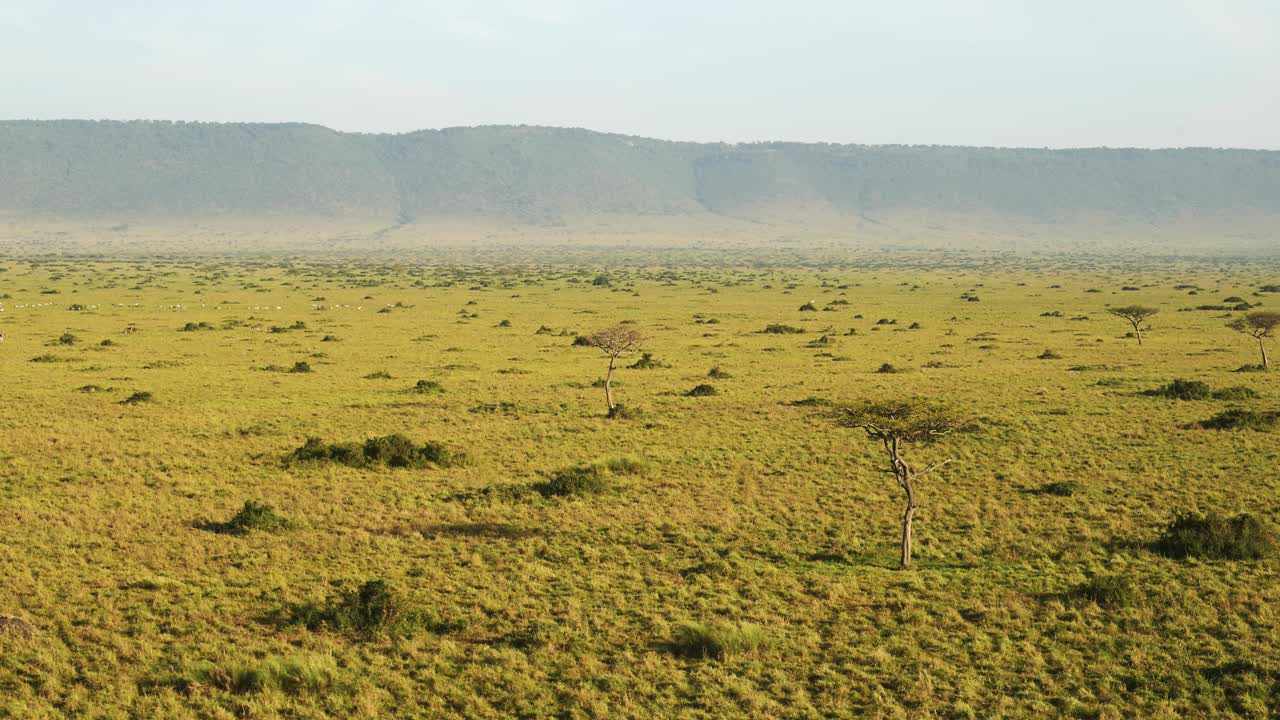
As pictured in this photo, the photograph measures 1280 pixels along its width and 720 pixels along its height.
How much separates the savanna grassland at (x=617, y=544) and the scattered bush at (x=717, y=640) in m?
0.04

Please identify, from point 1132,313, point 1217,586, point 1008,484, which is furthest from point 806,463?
point 1132,313

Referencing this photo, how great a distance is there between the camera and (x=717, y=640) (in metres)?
12.8

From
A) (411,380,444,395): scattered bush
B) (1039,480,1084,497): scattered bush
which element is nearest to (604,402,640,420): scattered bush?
(411,380,444,395): scattered bush

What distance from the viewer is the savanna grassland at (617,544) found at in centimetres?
1194

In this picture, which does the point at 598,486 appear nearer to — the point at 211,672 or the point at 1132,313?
the point at 211,672

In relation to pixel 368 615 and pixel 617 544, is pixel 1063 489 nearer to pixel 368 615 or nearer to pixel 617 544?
pixel 617 544

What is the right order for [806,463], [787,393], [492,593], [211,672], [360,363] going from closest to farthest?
[211,672], [492,593], [806,463], [787,393], [360,363]

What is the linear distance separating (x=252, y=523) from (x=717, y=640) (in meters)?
9.23

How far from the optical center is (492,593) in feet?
49.1

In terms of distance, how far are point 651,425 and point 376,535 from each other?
1180 cm

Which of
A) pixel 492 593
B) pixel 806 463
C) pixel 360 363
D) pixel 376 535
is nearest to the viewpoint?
pixel 492 593

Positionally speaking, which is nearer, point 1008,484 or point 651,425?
point 1008,484

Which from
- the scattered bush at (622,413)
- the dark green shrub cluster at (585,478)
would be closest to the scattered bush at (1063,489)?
the dark green shrub cluster at (585,478)

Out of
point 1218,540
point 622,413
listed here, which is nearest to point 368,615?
point 1218,540
